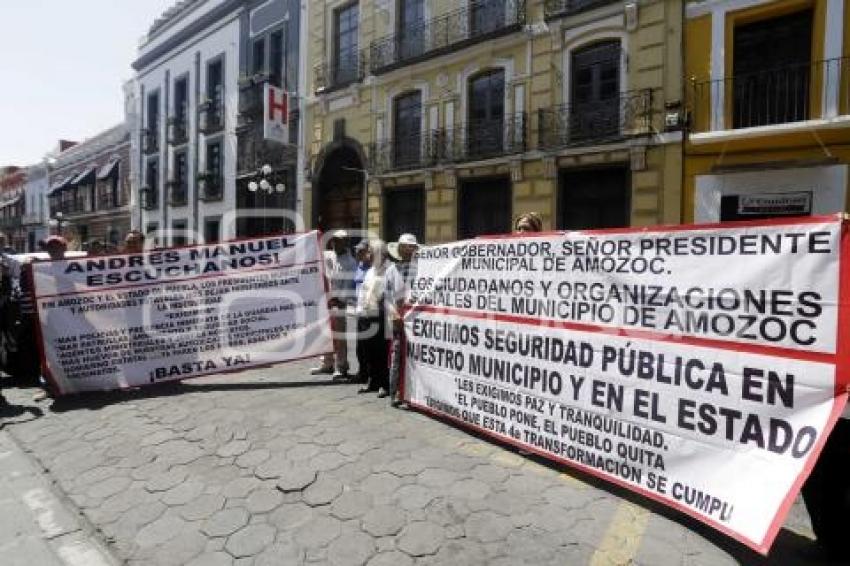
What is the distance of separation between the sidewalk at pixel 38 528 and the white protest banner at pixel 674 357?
2.81 metres

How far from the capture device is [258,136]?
21.1m

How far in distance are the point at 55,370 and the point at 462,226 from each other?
10.9 m

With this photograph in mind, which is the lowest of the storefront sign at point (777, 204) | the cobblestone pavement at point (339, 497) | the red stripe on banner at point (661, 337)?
the cobblestone pavement at point (339, 497)

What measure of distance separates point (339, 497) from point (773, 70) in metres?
11.1

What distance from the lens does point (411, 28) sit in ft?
52.6

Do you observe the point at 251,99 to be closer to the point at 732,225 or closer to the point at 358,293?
the point at 358,293

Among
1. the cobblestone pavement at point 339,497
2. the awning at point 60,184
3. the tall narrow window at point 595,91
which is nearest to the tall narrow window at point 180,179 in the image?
the awning at point 60,184

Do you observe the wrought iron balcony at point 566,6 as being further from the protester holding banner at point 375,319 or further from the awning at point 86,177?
the awning at point 86,177

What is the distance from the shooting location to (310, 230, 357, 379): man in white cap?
21.8ft

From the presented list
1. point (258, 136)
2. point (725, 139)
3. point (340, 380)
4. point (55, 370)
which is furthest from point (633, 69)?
point (258, 136)

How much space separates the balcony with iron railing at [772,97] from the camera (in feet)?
31.0

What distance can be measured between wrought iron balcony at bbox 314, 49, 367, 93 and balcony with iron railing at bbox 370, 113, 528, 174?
2600 millimetres

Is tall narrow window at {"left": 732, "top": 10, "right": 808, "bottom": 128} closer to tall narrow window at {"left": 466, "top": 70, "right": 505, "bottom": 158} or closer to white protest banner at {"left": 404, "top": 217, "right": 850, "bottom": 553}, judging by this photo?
tall narrow window at {"left": 466, "top": 70, "right": 505, "bottom": 158}

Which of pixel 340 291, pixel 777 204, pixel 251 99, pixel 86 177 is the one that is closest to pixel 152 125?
pixel 86 177
